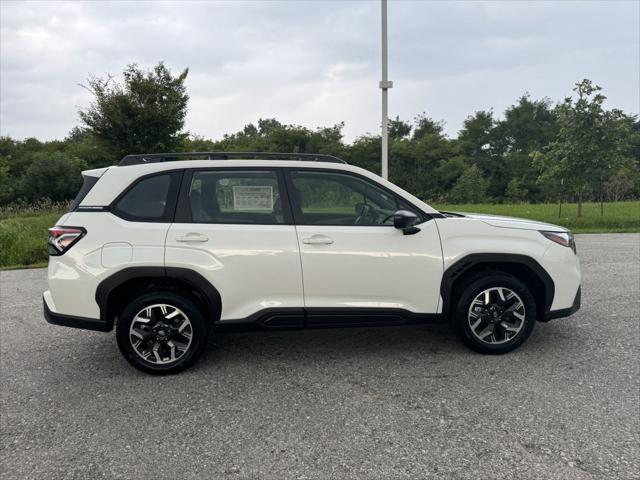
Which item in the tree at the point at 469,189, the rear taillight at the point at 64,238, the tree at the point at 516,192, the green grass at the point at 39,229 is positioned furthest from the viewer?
the tree at the point at 516,192

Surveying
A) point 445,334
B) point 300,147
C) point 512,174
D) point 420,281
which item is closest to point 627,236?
point 445,334

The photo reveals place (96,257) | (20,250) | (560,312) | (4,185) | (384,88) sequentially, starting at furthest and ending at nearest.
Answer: (4,185) < (384,88) < (20,250) < (560,312) < (96,257)

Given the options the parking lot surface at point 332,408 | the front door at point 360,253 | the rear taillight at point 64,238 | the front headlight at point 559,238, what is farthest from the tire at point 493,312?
the rear taillight at point 64,238

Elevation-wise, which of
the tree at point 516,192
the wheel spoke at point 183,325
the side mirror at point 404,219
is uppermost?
the tree at point 516,192

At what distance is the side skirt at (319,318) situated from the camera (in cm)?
366

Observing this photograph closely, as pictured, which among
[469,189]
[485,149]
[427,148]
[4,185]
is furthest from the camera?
[485,149]

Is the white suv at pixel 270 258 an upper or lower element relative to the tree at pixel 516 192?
lower

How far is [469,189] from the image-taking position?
39.8m

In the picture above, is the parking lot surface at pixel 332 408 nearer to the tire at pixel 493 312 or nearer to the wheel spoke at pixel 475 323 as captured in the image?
the tire at pixel 493 312

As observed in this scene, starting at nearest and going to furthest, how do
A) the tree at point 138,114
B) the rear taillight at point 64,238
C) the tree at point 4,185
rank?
the rear taillight at point 64,238 < the tree at point 138,114 < the tree at point 4,185

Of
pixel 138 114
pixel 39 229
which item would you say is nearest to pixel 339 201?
pixel 39 229

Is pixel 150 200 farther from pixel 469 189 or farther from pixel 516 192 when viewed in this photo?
pixel 516 192

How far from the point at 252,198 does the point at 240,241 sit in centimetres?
38

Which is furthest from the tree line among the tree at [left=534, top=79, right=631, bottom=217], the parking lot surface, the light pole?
the parking lot surface
